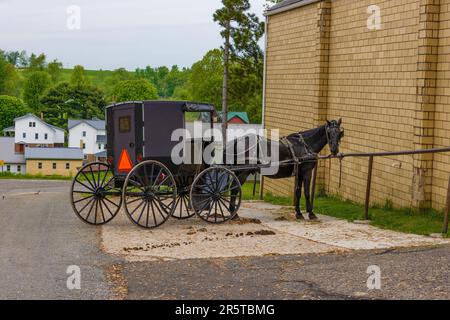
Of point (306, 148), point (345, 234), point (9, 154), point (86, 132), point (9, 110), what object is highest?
point (306, 148)

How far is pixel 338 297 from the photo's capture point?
888 cm

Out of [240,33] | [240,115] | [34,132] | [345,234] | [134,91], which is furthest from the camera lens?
[134,91]

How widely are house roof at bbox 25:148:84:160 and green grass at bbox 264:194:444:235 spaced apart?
7237 centimetres

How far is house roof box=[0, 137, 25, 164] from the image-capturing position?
97.8m

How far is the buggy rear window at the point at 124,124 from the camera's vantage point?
1471cm

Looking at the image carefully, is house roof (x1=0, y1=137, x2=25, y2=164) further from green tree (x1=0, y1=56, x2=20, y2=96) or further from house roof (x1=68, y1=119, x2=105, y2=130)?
green tree (x1=0, y1=56, x2=20, y2=96)

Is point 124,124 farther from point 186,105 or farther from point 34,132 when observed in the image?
point 34,132

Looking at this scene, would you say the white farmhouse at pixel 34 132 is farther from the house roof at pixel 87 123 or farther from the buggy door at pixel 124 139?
the buggy door at pixel 124 139

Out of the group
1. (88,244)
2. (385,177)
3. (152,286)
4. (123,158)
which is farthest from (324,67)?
(152,286)

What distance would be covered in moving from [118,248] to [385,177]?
791 cm

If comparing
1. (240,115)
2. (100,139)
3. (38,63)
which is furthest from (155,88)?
(38,63)

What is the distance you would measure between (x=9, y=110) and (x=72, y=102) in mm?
15730

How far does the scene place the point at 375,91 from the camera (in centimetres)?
1892
